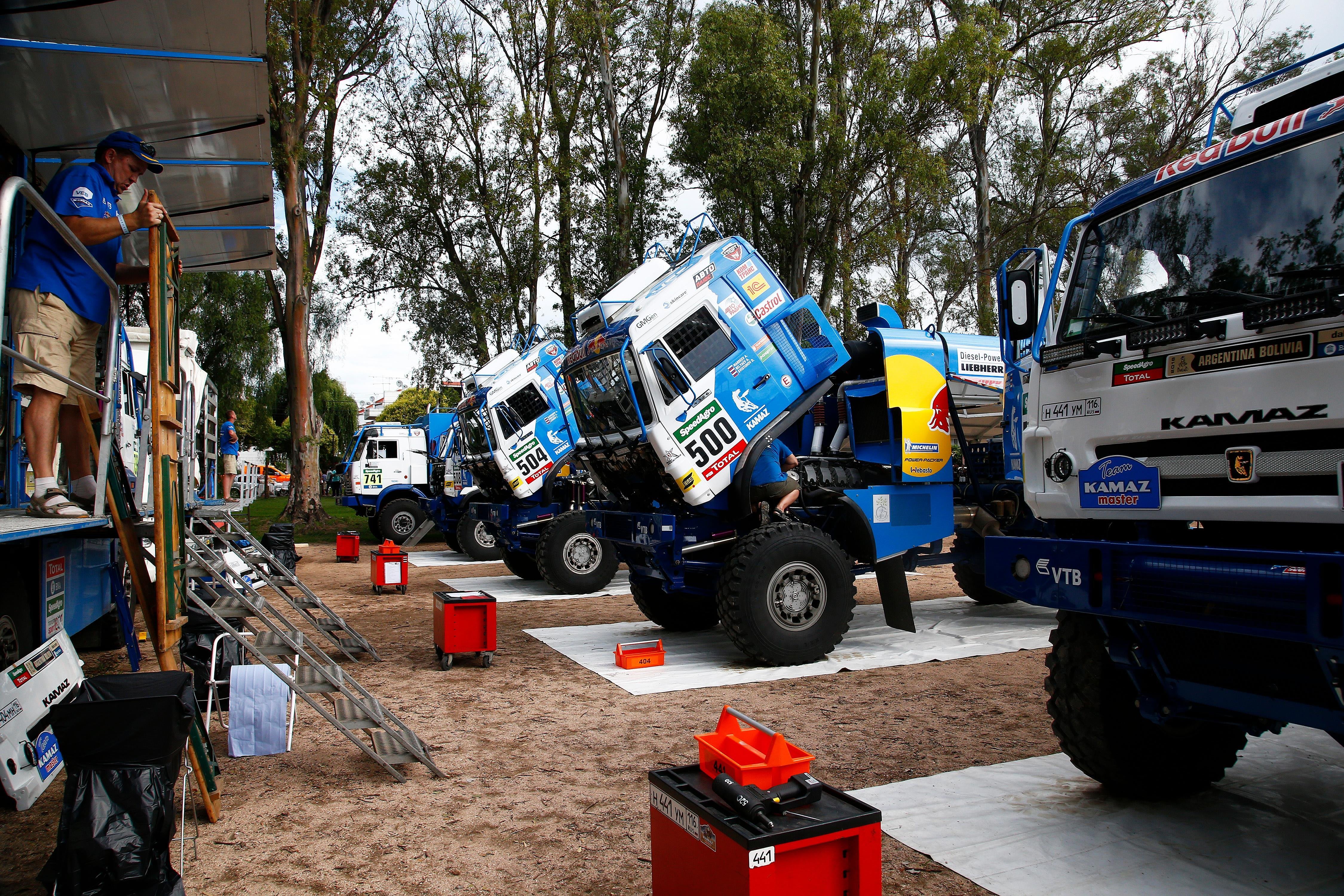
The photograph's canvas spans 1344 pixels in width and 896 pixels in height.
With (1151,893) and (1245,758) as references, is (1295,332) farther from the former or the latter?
(1245,758)

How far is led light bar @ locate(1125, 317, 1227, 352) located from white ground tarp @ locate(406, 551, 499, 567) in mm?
13320

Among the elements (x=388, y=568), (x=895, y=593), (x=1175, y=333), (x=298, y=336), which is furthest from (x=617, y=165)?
(x=1175, y=333)

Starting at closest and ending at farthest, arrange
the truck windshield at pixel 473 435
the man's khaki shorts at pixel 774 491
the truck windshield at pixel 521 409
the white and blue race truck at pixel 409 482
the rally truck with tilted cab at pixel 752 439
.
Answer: the rally truck with tilted cab at pixel 752 439, the man's khaki shorts at pixel 774 491, the truck windshield at pixel 521 409, the truck windshield at pixel 473 435, the white and blue race truck at pixel 409 482

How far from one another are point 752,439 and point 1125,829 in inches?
161

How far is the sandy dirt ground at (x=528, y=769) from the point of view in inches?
133

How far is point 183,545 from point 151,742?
174cm

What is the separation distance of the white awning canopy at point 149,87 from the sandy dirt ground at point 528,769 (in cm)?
283

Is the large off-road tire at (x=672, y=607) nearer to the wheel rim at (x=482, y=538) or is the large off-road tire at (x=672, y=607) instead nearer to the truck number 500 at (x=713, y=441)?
the truck number 500 at (x=713, y=441)

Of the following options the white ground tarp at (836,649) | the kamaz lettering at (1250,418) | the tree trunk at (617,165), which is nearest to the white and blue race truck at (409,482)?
the tree trunk at (617,165)

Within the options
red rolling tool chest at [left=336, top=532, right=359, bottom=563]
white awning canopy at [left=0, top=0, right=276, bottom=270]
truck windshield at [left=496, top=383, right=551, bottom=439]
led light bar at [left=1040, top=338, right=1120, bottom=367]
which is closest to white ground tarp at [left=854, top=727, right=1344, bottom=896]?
led light bar at [left=1040, top=338, right=1120, bottom=367]

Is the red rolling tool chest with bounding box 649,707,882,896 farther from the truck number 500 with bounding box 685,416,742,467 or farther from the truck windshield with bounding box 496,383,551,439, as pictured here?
the truck windshield with bounding box 496,383,551,439

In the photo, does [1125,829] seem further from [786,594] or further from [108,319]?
[108,319]

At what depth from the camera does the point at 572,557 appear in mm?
11359

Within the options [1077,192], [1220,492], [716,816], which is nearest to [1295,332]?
[1220,492]
